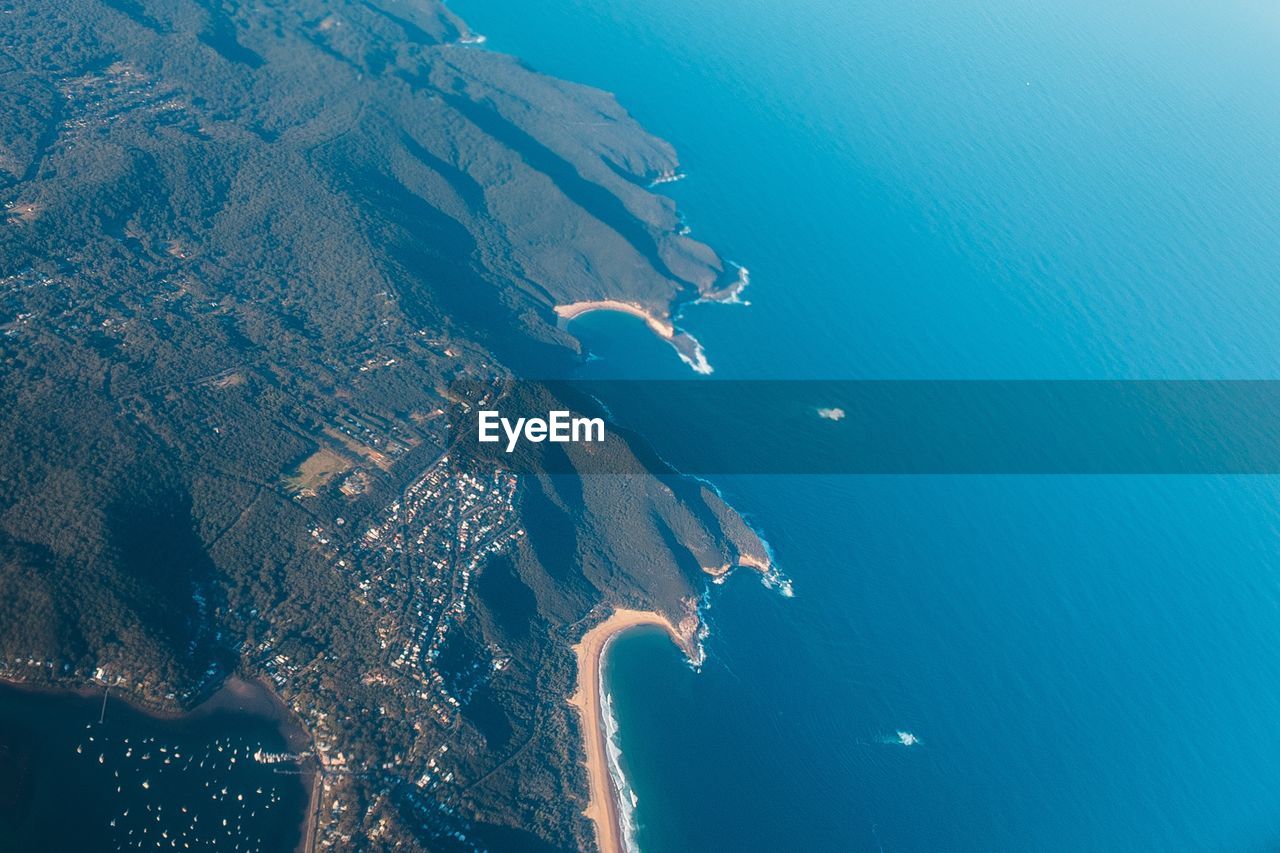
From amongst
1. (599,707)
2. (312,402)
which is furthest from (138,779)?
(312,402)

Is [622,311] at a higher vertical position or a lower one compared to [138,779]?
higher

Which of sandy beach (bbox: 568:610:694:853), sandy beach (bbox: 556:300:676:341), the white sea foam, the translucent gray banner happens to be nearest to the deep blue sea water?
the white sea foam

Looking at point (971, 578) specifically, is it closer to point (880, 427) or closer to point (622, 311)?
point (880, 427)

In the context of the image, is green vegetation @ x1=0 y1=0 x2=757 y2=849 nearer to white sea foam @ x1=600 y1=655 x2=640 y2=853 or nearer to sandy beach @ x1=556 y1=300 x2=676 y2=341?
sandy beach @ x1=556 y1=300 x2=676 y2=341

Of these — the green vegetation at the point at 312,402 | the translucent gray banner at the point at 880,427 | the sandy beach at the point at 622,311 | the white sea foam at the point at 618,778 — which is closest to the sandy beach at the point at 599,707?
the white sea foam at the point at 618,778

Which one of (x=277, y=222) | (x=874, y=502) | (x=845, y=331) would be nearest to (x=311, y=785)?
(x=874, y=502)

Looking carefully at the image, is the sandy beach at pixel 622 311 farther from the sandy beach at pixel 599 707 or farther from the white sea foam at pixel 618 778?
the white sea foam at pixel 618 778
